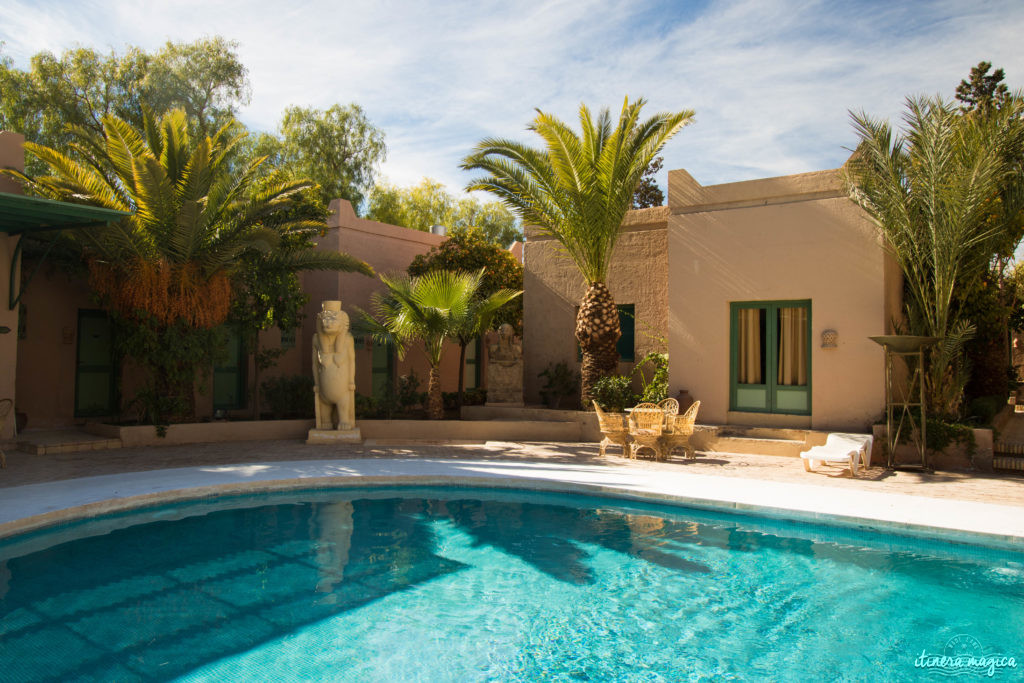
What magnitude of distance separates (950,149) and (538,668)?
368 inches

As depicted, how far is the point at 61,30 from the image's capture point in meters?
21.4

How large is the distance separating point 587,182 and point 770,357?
14.8 feet

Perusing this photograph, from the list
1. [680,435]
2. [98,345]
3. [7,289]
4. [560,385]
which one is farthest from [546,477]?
[98,345]

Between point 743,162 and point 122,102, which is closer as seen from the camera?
point 743,162

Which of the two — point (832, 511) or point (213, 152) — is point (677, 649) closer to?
point (832, 511)

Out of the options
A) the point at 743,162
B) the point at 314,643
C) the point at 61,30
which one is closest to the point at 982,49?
the point at 743,162

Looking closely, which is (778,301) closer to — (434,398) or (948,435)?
(948,435)

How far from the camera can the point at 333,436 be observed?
40.4 feet

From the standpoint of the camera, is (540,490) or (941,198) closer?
(540,490)

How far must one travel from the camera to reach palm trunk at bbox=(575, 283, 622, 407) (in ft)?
43.8

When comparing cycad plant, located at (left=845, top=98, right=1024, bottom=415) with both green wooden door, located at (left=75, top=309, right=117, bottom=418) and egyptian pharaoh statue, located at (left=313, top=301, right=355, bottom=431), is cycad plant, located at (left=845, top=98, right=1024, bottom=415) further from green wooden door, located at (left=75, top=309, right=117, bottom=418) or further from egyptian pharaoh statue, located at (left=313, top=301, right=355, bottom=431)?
green wooden door, located at (left=75, top=309, right=117, bottom=418)

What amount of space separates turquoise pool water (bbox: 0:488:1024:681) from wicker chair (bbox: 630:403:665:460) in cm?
313

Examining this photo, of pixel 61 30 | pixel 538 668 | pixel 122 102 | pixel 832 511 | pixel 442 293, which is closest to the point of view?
pixel 538 668

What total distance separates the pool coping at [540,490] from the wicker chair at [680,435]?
4.08 ft
